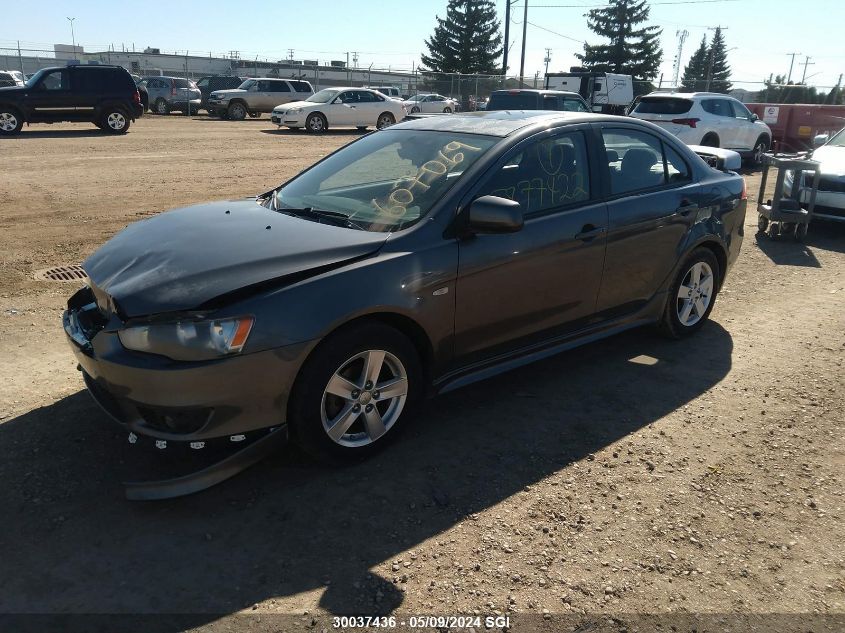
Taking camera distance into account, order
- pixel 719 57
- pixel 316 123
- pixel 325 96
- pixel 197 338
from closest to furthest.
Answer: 1. pixel 197 338
2. pixel 316 123
3. pixel 325 96
4. pixel 719 57

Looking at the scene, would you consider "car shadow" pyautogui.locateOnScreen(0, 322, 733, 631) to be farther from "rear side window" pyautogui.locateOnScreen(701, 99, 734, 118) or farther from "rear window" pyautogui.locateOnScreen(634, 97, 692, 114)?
"rear side window" pyautogui.locateOnScreen(701, 99, 734, 118)

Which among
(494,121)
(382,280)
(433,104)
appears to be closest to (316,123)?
(433,104)

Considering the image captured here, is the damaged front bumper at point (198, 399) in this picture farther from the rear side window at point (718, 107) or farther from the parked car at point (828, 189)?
the rear side window at point (718, 107)

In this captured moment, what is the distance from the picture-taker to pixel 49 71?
1938 cm

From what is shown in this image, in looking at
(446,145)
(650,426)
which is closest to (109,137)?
(446,145)

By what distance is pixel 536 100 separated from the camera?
16891mm

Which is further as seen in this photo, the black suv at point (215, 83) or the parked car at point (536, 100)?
the black suv at point (215, 83)

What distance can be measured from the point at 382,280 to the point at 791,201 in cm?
771

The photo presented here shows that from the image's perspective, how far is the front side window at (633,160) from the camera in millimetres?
4672

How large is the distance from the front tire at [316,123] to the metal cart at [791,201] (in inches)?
680

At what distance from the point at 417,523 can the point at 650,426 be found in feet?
5.62

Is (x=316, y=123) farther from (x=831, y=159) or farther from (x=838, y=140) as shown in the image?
(x=831, y=159)

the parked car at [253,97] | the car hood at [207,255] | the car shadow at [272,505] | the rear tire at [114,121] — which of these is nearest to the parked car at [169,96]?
the parked car at [253,97]

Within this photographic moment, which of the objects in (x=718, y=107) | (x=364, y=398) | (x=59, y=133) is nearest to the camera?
(x=364, y=398)
